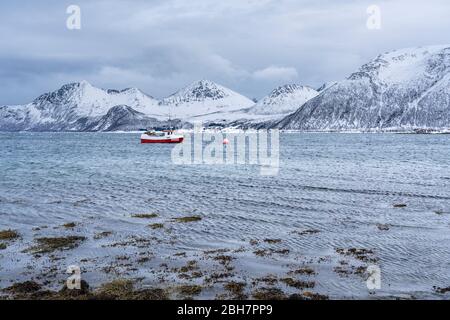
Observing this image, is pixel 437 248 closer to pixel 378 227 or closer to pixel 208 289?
pixel 378 227

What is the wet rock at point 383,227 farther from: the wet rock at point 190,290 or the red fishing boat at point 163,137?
the red fishing boat at point 163,137

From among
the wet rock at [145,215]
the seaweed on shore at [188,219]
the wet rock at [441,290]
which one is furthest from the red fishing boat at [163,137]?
the wet rock at [441,290]

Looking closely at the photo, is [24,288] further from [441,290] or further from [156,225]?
[441,290]

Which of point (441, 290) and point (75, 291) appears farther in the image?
point (441, 290)

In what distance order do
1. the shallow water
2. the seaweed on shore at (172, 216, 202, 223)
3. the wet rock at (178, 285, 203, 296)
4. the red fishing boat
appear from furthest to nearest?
the red fishing boat → the seaweed on shore at (172, 216, 202, 223) → the shallow water → the wet rock at (178, 285, 203, 296)

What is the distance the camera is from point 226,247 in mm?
23656

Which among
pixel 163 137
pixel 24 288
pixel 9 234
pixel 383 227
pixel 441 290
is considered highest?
pixel 163 137

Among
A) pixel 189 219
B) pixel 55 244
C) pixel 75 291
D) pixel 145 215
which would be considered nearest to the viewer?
pixel 75 291

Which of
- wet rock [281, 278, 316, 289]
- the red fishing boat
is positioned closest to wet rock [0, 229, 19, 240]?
wet rock [281, 278, 316, 289]

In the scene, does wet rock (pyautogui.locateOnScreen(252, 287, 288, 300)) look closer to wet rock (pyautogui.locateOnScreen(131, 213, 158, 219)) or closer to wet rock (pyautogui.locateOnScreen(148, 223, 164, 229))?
wet rock (pyautogui.locateOnScreen(148, 223, 164, 229))

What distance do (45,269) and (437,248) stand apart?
1885 cm

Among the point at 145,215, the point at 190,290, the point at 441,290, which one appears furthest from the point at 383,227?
the point at 145,215

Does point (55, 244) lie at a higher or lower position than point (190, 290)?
higher
